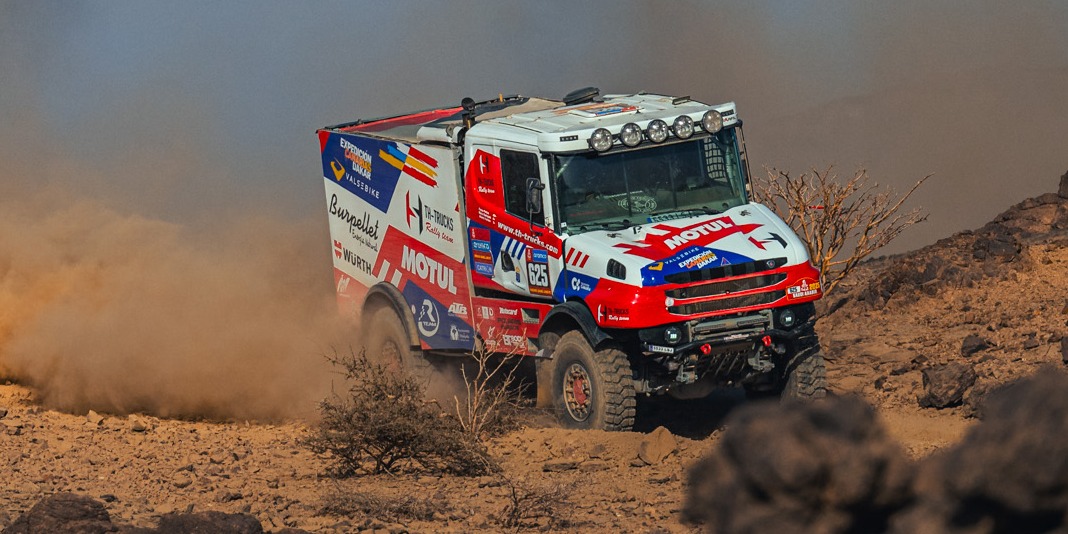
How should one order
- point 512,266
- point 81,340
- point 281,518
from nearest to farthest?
point 281,518 < point 512,266 < point 81,340

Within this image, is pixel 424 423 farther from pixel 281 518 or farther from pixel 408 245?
pixel 408 245

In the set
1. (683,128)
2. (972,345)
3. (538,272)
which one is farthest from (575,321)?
(972,345)

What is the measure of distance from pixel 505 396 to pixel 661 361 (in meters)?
1.98

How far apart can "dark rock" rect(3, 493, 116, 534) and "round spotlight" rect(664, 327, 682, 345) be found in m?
5.03

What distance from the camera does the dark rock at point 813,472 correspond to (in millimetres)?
4445

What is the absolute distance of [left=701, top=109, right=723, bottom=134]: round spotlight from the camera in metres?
12.9

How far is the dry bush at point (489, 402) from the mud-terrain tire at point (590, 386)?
430 millimetres

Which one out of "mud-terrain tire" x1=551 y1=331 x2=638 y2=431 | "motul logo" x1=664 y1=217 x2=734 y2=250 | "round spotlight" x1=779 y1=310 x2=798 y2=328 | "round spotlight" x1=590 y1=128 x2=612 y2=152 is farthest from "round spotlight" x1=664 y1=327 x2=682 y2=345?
"round spotlight" x1=590 y1=128 x2=612 y2=152

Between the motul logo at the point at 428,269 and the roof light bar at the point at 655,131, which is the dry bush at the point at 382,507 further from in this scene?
the motul logo at the point at 428,269

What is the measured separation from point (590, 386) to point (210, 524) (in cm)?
507

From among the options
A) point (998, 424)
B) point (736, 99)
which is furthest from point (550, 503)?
point (736, 99)

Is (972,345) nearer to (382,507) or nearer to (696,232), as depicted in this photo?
(696,232)

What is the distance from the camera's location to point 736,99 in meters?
33.6

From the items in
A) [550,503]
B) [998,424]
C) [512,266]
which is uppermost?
[512,266]
